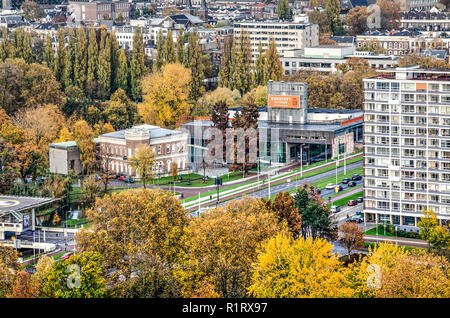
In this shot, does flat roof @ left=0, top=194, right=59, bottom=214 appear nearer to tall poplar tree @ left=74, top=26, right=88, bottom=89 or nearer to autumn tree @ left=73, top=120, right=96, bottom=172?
autumn tree @ left=73, top=120, right=96, bottom=172

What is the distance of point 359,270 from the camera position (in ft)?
157

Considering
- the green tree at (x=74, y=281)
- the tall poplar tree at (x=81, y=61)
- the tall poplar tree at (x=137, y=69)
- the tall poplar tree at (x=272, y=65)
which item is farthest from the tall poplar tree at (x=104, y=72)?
the green tree at (x=74, y=281)

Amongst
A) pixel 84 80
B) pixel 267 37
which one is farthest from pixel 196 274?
pixel 267 37

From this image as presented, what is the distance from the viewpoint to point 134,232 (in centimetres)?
5628

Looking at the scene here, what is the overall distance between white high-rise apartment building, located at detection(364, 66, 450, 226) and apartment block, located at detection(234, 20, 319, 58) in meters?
76.2

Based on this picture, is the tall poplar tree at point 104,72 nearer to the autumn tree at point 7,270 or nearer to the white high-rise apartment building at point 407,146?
the white high-rise apartment building at point 407,146

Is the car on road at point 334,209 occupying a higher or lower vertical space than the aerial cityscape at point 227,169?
lower

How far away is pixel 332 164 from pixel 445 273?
4364 centimetres

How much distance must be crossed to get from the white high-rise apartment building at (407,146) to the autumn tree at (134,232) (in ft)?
63.2

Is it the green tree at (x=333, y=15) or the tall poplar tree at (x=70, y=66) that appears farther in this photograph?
the green tree at (x=333, y=15)

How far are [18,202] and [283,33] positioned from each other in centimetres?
8275

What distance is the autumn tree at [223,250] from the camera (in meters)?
49.2

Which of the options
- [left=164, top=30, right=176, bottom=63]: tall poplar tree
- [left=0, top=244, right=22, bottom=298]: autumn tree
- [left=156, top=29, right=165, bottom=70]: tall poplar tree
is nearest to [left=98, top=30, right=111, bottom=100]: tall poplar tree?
[left=156, top=29, right=165, bottom=70]: tall poplar tree

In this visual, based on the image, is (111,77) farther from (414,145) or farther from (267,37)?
(414,145)
